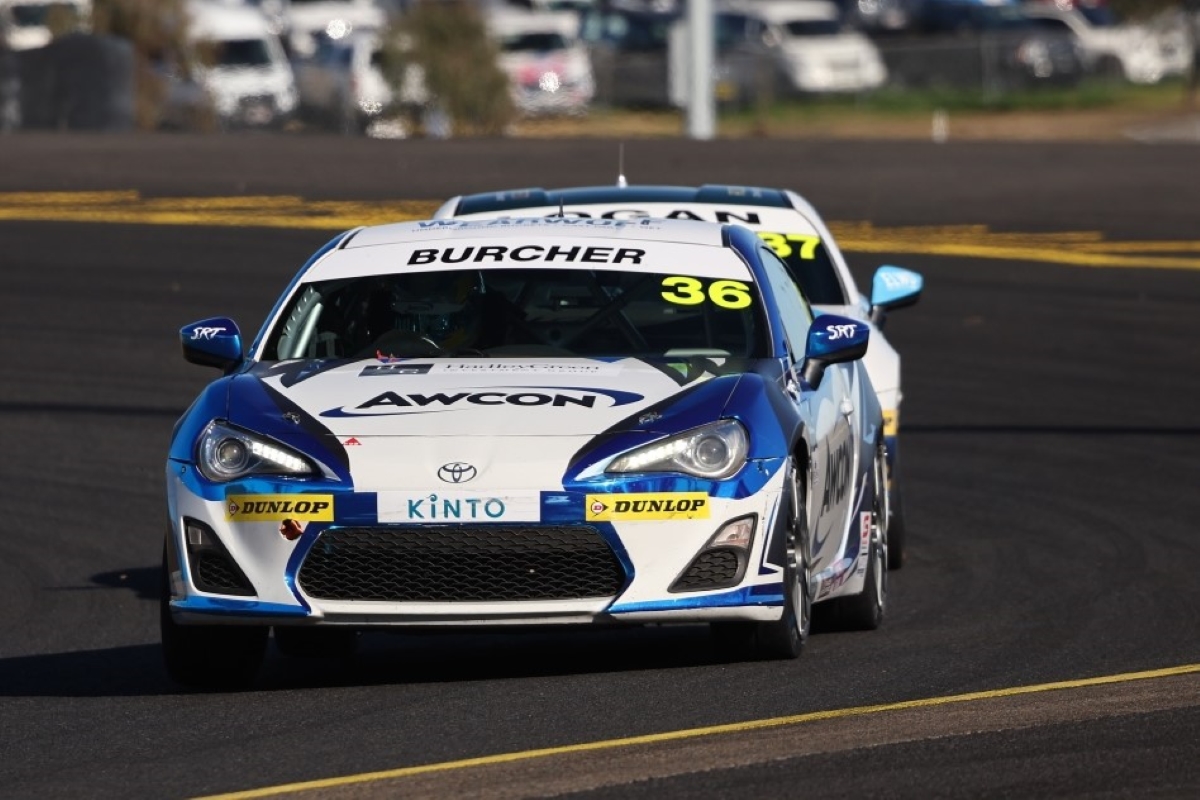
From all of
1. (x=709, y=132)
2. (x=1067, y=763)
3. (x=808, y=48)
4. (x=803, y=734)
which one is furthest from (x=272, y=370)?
(x=808, y=48)

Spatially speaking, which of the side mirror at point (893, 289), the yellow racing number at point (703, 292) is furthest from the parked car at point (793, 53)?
the yellow racing number at point (703, 292)

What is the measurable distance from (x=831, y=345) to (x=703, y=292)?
48 cm

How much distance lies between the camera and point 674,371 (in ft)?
26.3

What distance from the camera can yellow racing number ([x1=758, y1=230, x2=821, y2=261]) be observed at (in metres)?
12.0

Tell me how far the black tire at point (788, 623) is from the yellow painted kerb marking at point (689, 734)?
639mm

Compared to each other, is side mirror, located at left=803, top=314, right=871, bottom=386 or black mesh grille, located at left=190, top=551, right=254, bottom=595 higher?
side mirror, located at left=803, top=314, right=871, bottom=386

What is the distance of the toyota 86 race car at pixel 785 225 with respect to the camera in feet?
37.8

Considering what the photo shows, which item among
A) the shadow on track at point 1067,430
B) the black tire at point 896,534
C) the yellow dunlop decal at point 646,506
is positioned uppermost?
the yellow dunlop decal at point 646,506

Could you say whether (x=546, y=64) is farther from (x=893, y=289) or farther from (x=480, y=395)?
(x=480, y=395)

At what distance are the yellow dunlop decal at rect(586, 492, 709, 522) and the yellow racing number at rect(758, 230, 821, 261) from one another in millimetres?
4598

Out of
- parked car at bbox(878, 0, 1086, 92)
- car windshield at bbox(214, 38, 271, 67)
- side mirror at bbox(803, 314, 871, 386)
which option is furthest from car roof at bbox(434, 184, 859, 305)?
parked car at bbox(878, 0, 1086, 92)

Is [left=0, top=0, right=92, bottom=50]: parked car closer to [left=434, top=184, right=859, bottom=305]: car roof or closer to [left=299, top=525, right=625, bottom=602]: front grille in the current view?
[left=434, top=184, right=859, bottom=305]: car roof

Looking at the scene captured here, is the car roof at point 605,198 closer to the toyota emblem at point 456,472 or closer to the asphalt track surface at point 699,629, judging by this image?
the asphalt track surface at point 699,629

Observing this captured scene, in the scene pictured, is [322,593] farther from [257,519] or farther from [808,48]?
[808,48]
